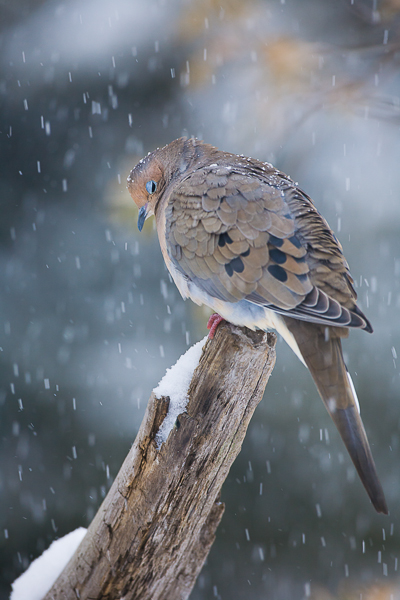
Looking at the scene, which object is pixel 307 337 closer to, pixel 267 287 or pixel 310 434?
pixel 267 287

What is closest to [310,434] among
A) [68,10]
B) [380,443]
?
[380,443]

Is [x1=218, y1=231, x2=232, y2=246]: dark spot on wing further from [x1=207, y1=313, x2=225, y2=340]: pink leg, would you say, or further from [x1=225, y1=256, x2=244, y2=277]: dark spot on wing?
[x1=207, y1=313, x2=225, y2=340]: pink leg

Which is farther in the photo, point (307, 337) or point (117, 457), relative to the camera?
point (117, 457)

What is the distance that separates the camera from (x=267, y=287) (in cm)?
144

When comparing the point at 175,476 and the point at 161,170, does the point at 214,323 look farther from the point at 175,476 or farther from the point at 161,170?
the point at 161,170

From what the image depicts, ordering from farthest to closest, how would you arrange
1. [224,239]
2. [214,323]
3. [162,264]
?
[162,264]
[214,323]
[224,239]

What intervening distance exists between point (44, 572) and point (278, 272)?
5.13 feet

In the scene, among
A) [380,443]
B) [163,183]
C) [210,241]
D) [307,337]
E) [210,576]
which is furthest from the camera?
[210,576]

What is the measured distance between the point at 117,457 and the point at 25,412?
2.28 ft

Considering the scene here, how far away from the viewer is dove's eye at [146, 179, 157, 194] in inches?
81.7

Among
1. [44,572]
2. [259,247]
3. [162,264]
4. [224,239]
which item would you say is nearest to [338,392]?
[259,247]

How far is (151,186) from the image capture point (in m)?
2.08

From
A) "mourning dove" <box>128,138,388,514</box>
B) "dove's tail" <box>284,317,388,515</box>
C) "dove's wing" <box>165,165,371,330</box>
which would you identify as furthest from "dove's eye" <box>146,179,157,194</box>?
"dove's tail" <box>284,317,388,515</box>

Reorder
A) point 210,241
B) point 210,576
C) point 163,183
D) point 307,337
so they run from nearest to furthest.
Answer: point 307,337 < point 210,241 < point 163,183 < point 210,576
